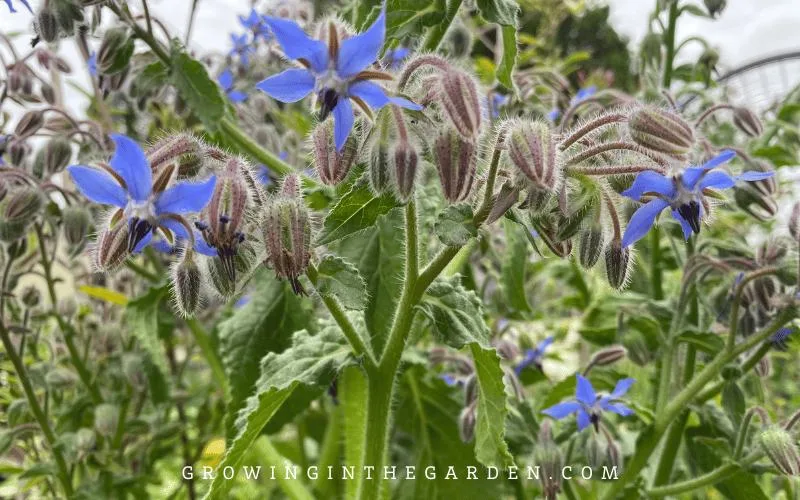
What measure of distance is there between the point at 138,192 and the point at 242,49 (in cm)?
101

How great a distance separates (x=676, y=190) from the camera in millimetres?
609

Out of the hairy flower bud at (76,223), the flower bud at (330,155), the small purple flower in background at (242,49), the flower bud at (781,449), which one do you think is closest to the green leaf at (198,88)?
the hairy flower bud at (76,223)

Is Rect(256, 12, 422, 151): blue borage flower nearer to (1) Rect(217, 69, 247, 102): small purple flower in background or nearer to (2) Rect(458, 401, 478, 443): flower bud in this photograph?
(2) Rect(458, 401, 478, 443): flower bud

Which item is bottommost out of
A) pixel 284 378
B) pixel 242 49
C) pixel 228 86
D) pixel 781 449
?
pixel 781 449

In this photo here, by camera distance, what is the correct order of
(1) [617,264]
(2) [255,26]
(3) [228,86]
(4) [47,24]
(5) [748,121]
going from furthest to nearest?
1. (2) [255,26]
2. (3) [228,86]
3. (5) [748,121]
4. (4) [47,24]
5. (1) [617,264]

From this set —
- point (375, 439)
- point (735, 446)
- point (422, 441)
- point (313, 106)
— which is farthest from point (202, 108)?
point (735, 446)

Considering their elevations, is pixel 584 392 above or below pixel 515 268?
below

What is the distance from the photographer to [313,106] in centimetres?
60

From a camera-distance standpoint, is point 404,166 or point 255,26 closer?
point 404,166

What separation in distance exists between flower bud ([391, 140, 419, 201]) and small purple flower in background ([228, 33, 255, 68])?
3.42 ft

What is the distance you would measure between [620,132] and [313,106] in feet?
1.02

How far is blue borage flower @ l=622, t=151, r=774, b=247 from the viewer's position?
601mm

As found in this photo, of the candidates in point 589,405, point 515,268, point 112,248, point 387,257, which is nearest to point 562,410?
point 589,405

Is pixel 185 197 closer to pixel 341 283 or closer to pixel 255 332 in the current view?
pixel 341 283
